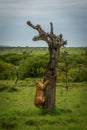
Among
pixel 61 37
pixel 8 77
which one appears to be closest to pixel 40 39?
pixel 61 37

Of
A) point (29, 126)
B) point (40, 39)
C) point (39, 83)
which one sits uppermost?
point (40, 39)

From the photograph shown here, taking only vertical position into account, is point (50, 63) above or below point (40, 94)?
above

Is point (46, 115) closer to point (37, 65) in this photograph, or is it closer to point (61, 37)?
point (61, 37)

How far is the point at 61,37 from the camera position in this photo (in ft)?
57.1

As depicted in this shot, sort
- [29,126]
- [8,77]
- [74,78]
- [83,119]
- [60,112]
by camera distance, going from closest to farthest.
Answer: [29,126] < [83,119] < [60,112] < [74,78] < [8,77]

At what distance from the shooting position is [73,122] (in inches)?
587

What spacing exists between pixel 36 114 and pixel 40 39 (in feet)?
9.85

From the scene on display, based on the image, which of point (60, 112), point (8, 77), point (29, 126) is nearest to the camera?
point (29, 126)

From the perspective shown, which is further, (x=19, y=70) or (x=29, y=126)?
(x=19, y=70)

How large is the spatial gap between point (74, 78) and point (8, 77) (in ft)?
29.7

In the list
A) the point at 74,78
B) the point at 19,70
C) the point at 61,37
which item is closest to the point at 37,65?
the point at 19,70

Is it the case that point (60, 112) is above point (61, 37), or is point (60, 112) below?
below

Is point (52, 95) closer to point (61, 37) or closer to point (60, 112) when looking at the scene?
point (60, 112)

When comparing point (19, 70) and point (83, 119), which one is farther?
point (19, 70)
